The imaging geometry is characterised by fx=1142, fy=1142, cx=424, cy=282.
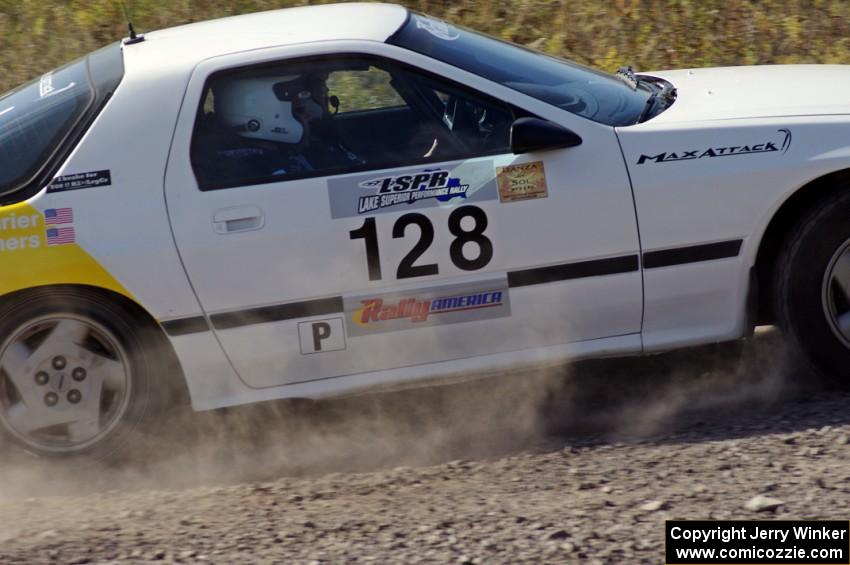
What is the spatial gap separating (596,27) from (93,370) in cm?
571

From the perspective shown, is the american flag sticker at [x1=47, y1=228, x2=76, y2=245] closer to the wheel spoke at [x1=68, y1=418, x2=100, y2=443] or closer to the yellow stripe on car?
the yellow stripe on car

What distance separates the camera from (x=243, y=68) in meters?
4.53

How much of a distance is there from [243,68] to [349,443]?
1.61 m

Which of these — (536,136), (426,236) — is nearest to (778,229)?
(536,136)

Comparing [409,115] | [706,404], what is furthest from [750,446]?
[409,115]

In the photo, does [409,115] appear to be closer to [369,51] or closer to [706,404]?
[369,51]

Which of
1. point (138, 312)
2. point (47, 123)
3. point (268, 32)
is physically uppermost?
point (268, 32)

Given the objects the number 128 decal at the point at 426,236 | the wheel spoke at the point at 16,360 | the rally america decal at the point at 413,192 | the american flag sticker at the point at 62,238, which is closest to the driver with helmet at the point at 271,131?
the rally america decal at the point at 413,192

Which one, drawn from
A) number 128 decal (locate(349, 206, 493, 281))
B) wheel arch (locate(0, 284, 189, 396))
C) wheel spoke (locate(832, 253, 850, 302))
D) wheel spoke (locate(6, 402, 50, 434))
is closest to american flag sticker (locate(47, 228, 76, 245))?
wheel arch (locate(0, 284, 189, 396))

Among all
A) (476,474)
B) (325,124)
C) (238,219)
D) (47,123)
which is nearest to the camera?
(476,474)

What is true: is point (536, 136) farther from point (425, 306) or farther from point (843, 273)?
point (843, 273)

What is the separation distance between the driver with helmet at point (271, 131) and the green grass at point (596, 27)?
14.9 ft

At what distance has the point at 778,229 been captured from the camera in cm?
452

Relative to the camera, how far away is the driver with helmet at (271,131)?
4.47 metres
